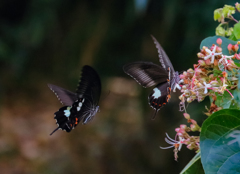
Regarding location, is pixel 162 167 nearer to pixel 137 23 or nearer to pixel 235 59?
pixel 137 23

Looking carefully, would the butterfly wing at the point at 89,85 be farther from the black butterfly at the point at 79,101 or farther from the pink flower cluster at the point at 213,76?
the pink flower cluster at the point at 213,76

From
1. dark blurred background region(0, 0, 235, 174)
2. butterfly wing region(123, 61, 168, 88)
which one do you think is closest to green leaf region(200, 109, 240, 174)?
butterfly wing region(123, 61, 168, 88)

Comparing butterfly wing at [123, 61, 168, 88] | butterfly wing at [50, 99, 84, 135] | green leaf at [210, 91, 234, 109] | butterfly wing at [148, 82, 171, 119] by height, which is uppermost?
butterfly wing at [123, 61, 168, 88]

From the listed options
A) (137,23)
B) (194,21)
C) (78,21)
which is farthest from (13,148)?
(194,21)

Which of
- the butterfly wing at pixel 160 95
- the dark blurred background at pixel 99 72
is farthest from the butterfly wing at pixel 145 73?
the dark blurred background at pixel 99 72

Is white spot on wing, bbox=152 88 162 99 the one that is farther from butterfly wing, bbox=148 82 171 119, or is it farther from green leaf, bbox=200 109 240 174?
green leaf, bbox=200 109 240 174

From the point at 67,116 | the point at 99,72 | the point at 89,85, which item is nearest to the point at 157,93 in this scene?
the point at 89,85

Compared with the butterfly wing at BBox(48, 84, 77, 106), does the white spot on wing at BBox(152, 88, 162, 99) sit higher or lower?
lower
